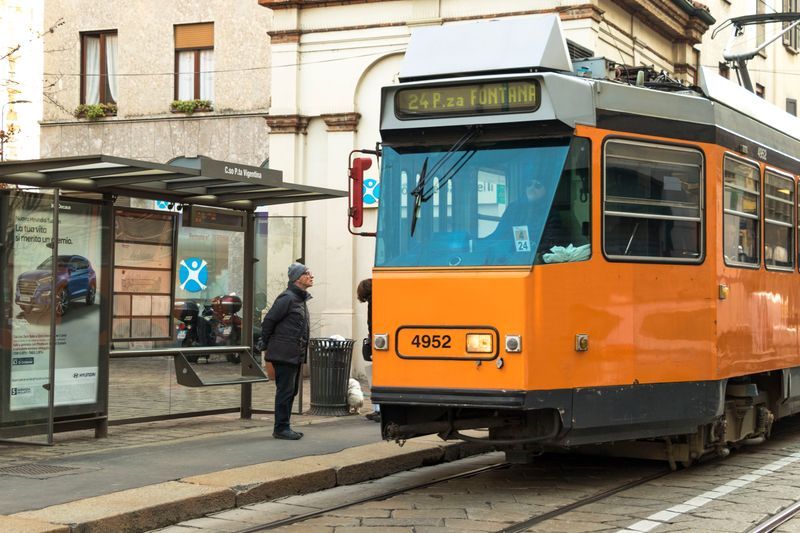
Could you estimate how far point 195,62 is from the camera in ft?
85.3

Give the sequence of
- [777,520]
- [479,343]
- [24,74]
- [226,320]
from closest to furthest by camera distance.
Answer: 1. [777,520]
2. [479,343]
3. [226,320]
4. [24,74]

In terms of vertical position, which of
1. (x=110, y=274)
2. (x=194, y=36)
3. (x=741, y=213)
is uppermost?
(x=194, y=36)

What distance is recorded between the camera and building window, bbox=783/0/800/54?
110ft

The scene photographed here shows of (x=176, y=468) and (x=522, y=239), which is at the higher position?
(x=522, y=239)

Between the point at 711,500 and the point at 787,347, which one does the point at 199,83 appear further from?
the point at 711,500

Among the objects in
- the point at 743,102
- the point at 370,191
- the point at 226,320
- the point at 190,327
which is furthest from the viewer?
the point at 370,191

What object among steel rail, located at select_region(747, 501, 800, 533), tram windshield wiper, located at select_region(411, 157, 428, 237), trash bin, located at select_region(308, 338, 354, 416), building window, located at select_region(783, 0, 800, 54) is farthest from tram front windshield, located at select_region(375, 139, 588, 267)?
building window, located at select_region(783, 0, 800, 54)

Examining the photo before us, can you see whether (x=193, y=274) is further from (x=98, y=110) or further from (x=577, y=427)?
(x=98, y=110)

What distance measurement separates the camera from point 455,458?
37.1ft

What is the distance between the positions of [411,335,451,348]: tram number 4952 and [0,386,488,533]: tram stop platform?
4.82ft

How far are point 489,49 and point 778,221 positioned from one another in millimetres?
3649

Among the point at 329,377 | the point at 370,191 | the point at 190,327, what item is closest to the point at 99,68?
the point at 370,191

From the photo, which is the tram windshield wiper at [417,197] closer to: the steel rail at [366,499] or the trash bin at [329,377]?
the steel rail at [366,499]

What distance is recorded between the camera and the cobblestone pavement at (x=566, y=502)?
7.75 meters
